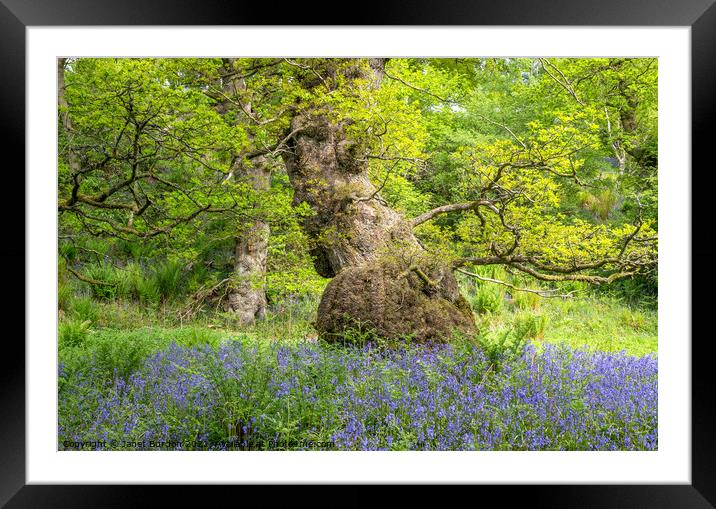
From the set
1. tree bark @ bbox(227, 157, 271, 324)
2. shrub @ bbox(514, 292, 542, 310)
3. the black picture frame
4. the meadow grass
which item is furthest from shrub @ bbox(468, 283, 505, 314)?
the black picture frame

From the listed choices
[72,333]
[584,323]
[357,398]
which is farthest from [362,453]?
[584,323]

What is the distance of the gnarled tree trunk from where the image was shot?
204 inches

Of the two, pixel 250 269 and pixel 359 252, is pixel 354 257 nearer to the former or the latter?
pixel 359 252

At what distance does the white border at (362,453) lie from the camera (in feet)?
9.66

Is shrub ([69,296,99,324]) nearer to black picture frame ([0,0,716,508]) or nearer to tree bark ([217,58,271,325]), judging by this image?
tree bark ([217,58,271,325])

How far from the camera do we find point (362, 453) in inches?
124

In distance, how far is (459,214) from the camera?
7.11 m
